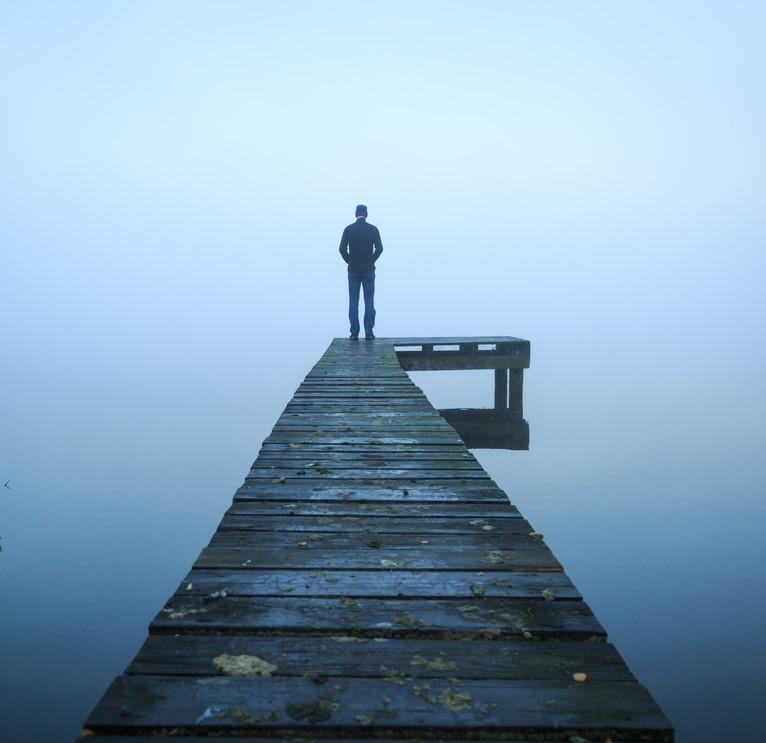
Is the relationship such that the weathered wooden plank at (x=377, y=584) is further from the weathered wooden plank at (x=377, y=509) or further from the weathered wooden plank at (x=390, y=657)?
the weathered wooden plank at (x=377, y=509)

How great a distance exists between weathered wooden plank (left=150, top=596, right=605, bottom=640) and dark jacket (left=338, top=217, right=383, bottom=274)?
30.3ft

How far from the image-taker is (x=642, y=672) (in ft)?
22.6

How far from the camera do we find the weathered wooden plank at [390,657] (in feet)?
5.30

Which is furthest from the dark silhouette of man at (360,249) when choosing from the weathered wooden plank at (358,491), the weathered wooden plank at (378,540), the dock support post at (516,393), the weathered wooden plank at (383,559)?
the weathered wooden plank at (383,559)

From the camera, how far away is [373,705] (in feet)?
4.84

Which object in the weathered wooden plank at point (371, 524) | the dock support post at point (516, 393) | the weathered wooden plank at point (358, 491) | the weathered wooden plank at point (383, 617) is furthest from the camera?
the dock support post at point (516, 393)

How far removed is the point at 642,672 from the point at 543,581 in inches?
225

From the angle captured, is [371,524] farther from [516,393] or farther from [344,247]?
[516,393]

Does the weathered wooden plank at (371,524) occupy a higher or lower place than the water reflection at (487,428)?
higher

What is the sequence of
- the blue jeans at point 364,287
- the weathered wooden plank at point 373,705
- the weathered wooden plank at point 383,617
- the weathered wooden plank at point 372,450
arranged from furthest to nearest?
the blue jeans at point 364,287 < the weathered wooden plank at point 372,450 < the weathered wooden plank at point 383,617 < the weathered wooden plank at point 373,705

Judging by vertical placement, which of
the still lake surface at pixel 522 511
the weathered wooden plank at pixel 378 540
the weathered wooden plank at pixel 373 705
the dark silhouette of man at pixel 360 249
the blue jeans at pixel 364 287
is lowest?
the still lake surface at pixel 522 511

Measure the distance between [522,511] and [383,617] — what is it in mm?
12919

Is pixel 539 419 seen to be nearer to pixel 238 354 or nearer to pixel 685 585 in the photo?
pixel 685 585

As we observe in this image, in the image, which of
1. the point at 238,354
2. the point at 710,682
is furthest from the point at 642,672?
the point at 238,354
